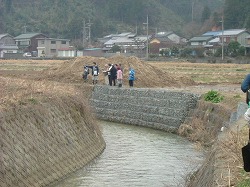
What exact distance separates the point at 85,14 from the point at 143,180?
3582 inches

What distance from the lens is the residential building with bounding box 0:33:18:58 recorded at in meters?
83.2

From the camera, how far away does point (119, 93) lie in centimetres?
2647

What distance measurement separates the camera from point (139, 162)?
15.6 metres

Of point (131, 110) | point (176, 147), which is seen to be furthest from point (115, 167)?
point (131, 110)

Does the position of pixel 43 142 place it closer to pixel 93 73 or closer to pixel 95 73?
pixel 95 73

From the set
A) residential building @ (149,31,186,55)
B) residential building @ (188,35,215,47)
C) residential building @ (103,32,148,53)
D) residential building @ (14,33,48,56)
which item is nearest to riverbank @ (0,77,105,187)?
residential building @ (149,31,186,55)

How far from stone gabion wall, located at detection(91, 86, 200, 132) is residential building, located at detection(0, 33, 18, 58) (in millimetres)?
58945

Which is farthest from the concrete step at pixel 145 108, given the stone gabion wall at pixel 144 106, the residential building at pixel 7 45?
the residential building at pixel 7 45

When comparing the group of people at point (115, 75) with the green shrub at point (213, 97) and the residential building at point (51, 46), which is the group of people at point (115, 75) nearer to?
the green shrub at point (213, 97)

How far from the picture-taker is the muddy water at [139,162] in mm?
12999

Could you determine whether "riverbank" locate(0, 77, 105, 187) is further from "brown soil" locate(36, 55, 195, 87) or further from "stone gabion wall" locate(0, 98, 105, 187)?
"brown soil" locate(36, 55, 195, 87)

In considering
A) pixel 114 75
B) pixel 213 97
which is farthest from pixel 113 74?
pixel 213 97

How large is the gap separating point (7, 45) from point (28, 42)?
4.06 m

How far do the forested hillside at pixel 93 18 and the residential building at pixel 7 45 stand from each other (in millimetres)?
8811
